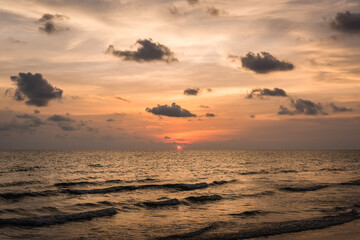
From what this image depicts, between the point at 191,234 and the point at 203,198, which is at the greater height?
the point at 191,234

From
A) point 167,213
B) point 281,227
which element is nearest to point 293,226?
point 281,227

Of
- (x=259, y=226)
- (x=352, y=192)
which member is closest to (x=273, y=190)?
(x=352, y=192)

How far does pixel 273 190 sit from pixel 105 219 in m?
24.8

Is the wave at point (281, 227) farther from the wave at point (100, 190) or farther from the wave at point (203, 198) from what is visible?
the wave at point (100, 190)

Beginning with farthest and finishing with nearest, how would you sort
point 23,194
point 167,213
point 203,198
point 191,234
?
point 23,194, point 203,198, point 167,213, point 191,234

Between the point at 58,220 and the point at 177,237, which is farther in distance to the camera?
the point at 58,220

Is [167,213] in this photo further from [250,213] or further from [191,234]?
[191,234]

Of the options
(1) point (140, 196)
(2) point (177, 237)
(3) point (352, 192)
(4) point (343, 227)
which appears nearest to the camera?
(2) point (177, 237)

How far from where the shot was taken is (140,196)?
36344 millimetres

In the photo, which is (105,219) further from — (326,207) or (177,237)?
(326,207)

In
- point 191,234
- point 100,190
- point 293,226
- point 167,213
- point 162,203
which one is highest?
point 191,234

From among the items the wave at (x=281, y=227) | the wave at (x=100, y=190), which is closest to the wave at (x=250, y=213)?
the wave at (x=281, y=227)

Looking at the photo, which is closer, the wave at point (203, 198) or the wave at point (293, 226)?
the wave at point (293, 226)

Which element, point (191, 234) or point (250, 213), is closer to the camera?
point (191, 234)
